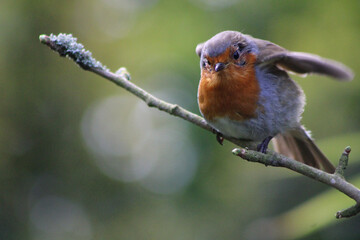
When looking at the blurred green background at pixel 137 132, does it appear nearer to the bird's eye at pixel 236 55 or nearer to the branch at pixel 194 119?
the bird's eye at pixel 236 55

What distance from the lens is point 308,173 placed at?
7.49 ft

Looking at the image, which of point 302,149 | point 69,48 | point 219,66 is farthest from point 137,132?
point 69,48

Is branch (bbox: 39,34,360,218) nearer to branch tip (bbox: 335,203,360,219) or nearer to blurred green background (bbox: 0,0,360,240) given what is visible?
branch tip (bbox: 335,203,360,219)

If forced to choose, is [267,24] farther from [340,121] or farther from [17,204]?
[17,204]

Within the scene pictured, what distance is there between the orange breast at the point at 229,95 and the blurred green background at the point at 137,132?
112 inches

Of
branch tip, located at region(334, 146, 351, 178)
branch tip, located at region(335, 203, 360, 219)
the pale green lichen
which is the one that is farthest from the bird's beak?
branch tip, located at region(335, 203, 360, 219)

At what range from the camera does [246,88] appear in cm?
345

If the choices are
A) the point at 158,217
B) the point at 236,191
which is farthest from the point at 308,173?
the point at 158,217

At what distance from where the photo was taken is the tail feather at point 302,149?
12.9 feet

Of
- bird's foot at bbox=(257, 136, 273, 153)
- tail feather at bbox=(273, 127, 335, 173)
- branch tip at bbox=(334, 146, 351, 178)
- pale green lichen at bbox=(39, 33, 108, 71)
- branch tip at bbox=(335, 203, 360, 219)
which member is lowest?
branch tip at bbox=(335, 203, 360, 219)

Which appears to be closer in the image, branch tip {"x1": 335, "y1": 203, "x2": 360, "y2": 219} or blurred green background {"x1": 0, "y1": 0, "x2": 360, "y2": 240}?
branch tip {"x1": 335, "y1": 203, "x2": 360, "y2": 219}

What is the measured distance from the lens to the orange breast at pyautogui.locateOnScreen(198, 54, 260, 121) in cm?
340

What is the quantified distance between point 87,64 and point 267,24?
4727 millimetres

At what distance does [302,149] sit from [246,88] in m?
1.07
